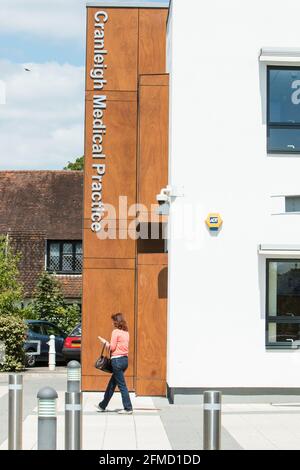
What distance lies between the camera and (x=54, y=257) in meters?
42.8

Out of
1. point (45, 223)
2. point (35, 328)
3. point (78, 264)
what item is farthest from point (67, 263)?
point (35, 328)

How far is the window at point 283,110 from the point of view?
677 inches

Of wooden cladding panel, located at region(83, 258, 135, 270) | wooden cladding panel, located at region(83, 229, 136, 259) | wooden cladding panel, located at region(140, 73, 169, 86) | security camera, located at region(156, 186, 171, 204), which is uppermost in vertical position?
wooden cladding panel, located at region(140, 73, 169, 86)

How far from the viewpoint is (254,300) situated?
55.0ft

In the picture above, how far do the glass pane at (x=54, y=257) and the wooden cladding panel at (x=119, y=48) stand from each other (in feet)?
79.7

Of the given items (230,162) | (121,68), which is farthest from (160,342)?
(121,68)

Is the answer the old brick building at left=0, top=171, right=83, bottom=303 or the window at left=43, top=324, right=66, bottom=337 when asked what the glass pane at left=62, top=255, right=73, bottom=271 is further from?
the window at left=43, top=324, right=66, bottom=337

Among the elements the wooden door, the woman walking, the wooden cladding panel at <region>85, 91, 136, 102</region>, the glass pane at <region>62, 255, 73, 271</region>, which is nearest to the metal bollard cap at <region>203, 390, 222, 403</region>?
the woman walking

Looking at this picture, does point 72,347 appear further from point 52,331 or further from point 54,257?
point 54,257

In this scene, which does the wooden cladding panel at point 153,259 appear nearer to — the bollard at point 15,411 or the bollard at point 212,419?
the bollard at point 15,411

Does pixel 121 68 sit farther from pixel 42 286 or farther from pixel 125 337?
pixel 42 286

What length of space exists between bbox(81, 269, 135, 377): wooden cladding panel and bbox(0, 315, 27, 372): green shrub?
14.7ft

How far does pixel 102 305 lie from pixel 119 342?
9.24 feet

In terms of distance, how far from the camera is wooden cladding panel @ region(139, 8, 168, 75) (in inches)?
741
